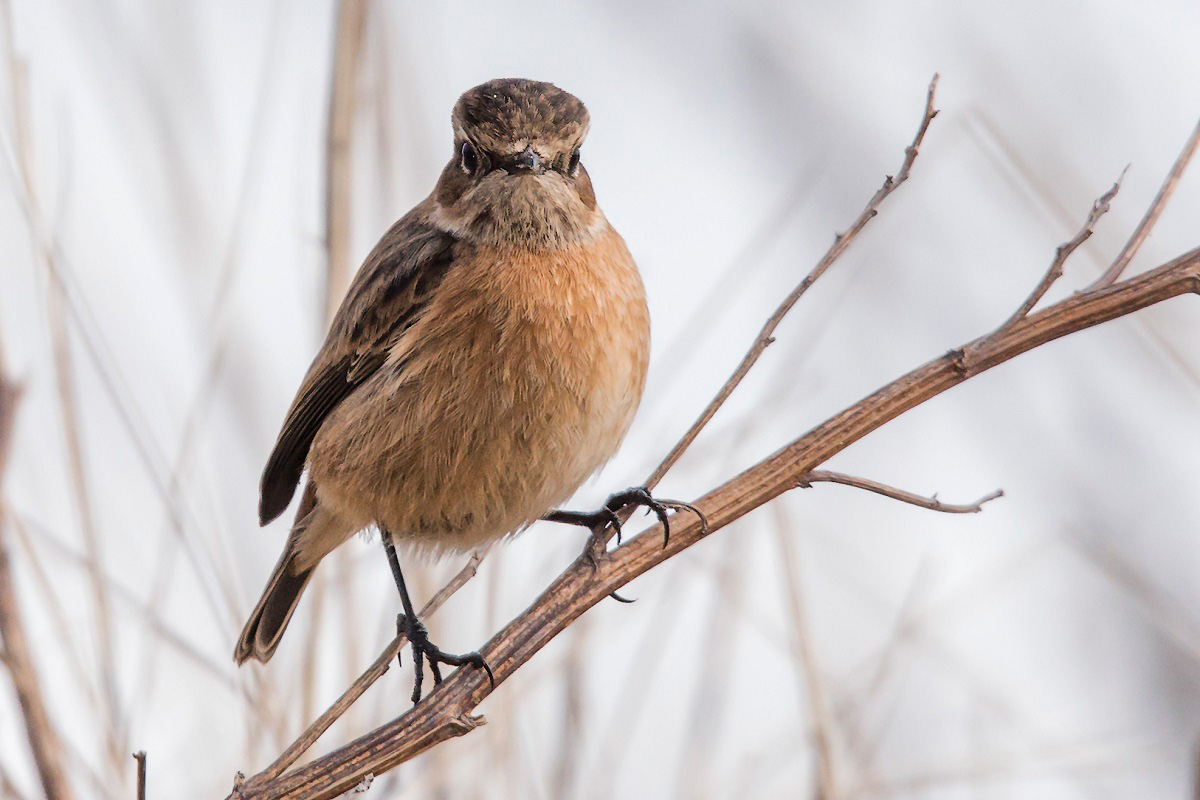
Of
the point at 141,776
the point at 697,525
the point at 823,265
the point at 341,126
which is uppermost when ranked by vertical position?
the point at 341,126

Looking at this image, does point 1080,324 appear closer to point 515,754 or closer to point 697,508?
point 697,508

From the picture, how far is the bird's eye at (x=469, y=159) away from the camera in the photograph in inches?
139

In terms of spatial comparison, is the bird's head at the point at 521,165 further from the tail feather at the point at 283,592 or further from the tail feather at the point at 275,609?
the tail feather at the point at 275,609

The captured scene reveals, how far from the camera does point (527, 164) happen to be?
11.1 feet

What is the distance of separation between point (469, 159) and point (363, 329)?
1.96ft

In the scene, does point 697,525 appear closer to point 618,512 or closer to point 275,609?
point 618,512

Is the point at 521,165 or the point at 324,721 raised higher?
the point at 521,165

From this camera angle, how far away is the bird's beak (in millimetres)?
3377

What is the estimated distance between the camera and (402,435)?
3400 mm

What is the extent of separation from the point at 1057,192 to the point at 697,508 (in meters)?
1.53

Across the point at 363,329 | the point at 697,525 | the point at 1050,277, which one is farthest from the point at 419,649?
the point at 1050,277

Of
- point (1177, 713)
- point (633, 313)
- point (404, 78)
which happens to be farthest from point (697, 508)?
point (1177, 713)

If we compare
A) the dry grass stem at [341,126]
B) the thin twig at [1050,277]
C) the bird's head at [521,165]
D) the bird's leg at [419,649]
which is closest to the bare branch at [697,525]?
the thin twig at [1050,277]

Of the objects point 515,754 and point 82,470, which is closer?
point 82,470
